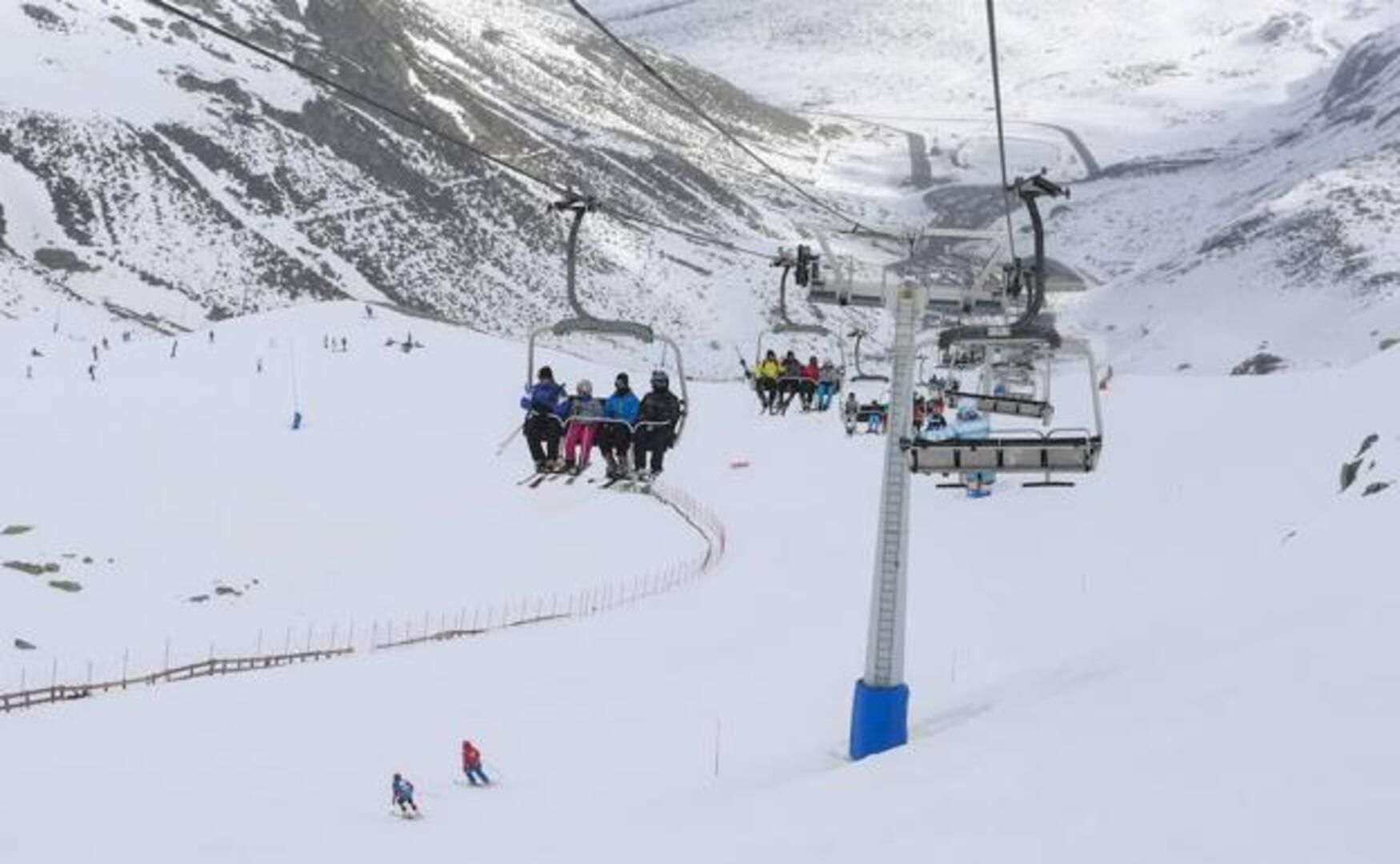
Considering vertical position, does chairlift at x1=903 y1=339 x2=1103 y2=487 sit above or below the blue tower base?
above

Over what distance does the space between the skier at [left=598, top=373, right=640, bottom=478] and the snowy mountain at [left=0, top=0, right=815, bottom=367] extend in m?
65.2

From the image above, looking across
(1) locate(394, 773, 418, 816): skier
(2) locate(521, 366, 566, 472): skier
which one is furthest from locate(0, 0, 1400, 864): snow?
(2) locate(521, 366, 566, 472): skier

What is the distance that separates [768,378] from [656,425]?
13.1 metres

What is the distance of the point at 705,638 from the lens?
68.6 ft

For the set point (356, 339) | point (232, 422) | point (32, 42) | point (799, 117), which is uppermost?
point (799, 117)

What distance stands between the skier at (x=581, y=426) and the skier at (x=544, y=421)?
0.18 metres

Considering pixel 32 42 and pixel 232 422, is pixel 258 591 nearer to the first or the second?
pixel 232 422

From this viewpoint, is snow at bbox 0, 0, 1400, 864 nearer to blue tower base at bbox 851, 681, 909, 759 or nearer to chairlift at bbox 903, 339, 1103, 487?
blue tower base at bbox 851, 681, 909, 759

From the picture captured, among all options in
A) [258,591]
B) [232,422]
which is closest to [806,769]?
[258,591]

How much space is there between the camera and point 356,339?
52.3 meters

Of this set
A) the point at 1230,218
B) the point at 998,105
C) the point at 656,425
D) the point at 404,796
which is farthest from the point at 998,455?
the point at 1230,218

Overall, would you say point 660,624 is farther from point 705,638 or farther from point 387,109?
point 387,109

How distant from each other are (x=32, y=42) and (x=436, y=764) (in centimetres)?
10239

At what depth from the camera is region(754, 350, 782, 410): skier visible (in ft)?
99.2
